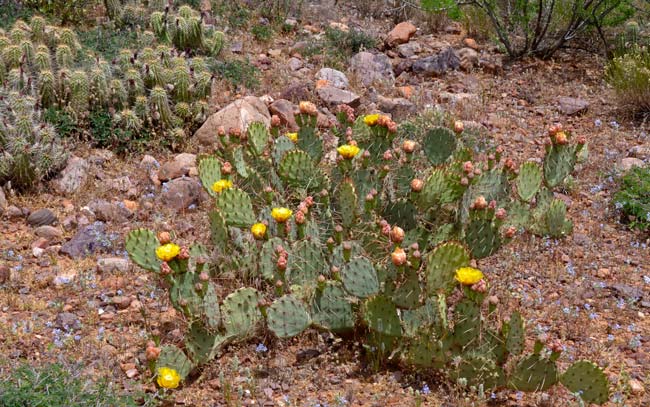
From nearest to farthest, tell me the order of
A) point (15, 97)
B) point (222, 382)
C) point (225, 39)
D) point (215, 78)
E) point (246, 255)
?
1. point (222, 382)
2. point (246, 255)
3. point (15, 97)
4. point (215, 78)
5. point (225, 39)

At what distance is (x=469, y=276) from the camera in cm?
360

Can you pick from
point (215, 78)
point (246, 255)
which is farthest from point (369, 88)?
point (246, 255)

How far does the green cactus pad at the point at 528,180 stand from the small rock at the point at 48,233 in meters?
3.10

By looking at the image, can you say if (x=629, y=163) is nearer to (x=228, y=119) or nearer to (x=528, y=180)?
(x=528, y=180)

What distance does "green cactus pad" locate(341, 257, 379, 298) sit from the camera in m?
3.80

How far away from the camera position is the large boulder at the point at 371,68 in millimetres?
7918

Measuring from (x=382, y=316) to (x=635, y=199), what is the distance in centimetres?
275

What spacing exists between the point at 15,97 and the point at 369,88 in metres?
3.44

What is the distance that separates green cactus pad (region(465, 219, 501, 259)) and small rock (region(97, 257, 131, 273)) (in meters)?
2.11

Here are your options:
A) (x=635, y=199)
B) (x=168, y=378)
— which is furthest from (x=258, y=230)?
(x=635, y=199)

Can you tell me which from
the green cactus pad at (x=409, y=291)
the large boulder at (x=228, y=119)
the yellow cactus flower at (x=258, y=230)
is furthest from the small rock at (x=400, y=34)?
the green cactus pad at (x=409, y=291)

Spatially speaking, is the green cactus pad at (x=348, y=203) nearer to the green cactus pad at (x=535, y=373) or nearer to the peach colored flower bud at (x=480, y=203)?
the peach colored flower bud at (x=480, y=203)

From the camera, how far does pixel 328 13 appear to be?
32.1 feet

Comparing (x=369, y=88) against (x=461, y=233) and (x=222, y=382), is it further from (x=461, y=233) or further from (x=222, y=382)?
(x=222, y=382)
